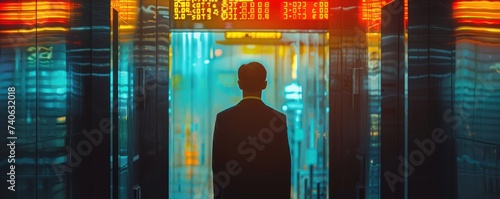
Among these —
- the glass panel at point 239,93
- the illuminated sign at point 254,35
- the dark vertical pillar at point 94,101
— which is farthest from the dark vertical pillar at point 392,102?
the dark vertical pillar at point 94,101

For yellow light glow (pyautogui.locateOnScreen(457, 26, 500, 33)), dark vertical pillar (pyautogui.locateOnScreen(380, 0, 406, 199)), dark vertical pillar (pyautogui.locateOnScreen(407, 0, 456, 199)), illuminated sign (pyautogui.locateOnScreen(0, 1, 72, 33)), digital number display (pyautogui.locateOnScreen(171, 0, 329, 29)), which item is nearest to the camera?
illuminated sign (pyautogui.locateOnScreen(0, 1, 72, 33))

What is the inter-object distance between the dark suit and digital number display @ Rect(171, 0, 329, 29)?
1.74 meters

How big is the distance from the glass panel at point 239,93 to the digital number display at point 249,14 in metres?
0.08

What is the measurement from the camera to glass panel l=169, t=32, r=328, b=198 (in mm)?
5512

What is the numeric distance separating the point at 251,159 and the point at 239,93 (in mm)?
1832

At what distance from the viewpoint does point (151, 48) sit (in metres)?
Answer: 5.45

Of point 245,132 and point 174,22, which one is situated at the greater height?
point 174,22

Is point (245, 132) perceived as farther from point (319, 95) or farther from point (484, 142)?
point (319, 95)

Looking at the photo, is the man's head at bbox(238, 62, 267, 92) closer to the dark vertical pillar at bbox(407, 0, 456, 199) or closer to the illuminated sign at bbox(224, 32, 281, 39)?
the dark vertical pillar at bbox(407, 0, 456, 199)

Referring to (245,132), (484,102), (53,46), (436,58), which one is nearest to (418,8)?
(436,58)

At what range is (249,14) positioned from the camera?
550 centimetres

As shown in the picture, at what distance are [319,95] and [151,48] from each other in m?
1.45

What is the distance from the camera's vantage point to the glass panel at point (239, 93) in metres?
5.51

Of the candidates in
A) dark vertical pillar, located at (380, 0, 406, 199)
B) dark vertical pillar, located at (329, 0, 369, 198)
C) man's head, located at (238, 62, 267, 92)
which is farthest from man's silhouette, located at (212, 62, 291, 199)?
dark vertical pillar, located at (329, 0, 369, 198)
